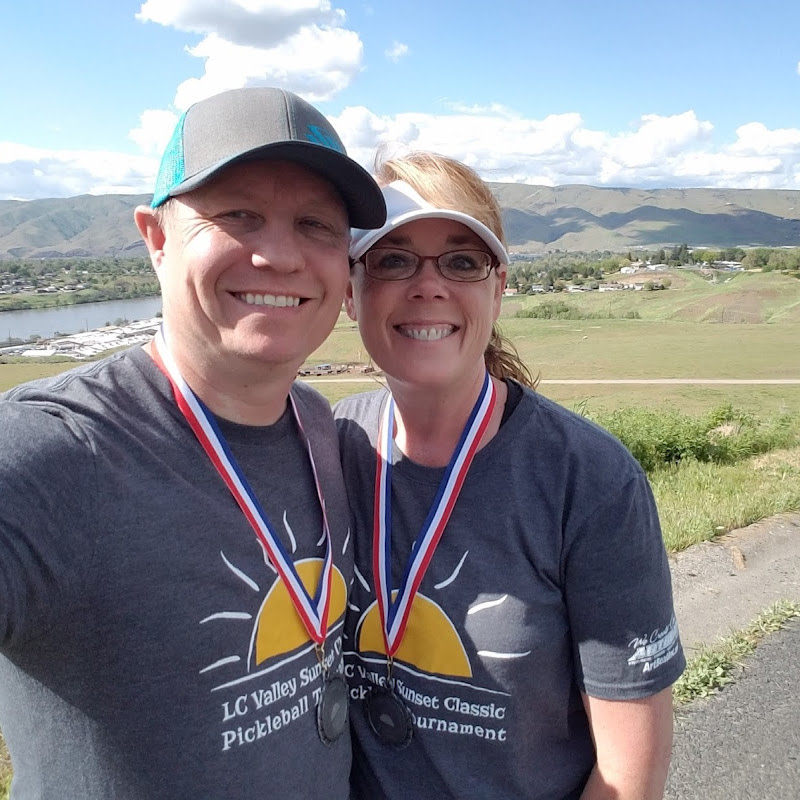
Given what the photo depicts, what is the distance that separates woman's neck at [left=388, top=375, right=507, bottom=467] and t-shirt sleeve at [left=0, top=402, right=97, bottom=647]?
0.99 meters

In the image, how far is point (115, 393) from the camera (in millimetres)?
1497

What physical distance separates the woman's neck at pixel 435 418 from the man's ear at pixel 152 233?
809mm

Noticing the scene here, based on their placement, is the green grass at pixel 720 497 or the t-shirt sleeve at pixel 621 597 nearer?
the t-shirt sleeve at pixel 621 597

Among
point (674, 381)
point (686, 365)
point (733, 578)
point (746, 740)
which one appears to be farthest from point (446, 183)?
point (686, 365)

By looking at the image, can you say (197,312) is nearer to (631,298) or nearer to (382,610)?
(382,610)

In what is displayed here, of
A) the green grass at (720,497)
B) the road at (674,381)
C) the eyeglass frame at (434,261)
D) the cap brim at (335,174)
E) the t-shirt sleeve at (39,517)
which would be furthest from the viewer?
the road at (674,381)

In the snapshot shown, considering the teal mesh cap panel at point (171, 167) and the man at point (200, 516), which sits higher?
the teal mesh cap panel at point (171, 167)

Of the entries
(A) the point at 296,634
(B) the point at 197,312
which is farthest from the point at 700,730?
(B) the point at 197,312

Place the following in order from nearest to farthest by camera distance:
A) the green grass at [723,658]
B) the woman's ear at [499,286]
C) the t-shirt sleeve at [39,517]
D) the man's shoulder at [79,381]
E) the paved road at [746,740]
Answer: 1. the t-shirt sleeve at [39,517]
2. the man's shoulder at [79,381]
3. the woman's ear at [499,286]
4. the paved road at [746,740]
5. the green grass at [723,658]

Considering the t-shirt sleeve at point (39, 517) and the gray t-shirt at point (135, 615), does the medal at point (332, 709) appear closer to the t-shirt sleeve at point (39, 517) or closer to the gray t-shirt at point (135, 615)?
the gray t-shirt at point (135, 615)

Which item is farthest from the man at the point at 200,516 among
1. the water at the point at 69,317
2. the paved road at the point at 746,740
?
the water at the point at 69,317

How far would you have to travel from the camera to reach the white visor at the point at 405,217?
1.85m

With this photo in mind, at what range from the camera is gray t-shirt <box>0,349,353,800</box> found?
1.29 metres

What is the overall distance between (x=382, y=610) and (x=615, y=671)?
25.8 inches
